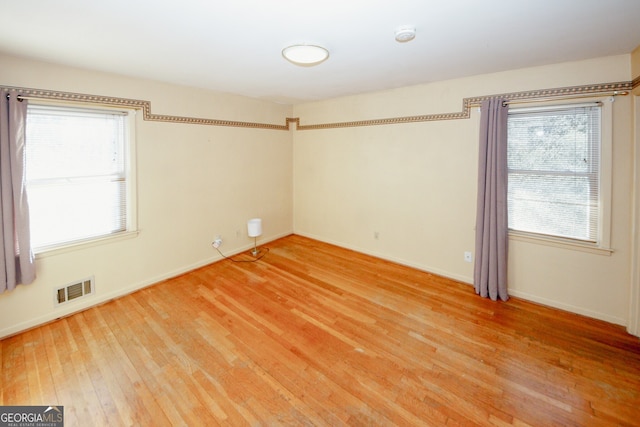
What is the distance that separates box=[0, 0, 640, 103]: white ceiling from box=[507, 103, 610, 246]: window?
0.54 meters

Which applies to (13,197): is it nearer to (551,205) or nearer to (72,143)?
(72,143)

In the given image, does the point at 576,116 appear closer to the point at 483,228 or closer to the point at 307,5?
the point at 483,228

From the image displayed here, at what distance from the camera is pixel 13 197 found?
2402 millimetres

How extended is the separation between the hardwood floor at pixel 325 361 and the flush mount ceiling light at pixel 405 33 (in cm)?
242

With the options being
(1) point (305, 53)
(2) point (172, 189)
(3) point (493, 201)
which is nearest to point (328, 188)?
(2) point (172, 189)

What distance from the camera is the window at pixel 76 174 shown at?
2.62m

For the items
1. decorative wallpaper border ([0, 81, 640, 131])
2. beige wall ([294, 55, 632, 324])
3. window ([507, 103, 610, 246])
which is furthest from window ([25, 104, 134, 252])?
window ([507, 103, 610, 246])

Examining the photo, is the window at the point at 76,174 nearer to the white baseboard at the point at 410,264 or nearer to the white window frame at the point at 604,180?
the white baseboard at the point at 410,264

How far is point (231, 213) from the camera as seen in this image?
434cm

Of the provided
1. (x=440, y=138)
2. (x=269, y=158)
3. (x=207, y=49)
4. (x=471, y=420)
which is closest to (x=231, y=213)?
(x=269, y=158)

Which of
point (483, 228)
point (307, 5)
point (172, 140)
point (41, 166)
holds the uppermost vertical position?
point (307, 5)

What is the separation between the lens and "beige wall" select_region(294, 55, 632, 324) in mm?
2619

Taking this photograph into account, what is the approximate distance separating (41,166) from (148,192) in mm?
931

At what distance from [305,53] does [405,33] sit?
79 cm
